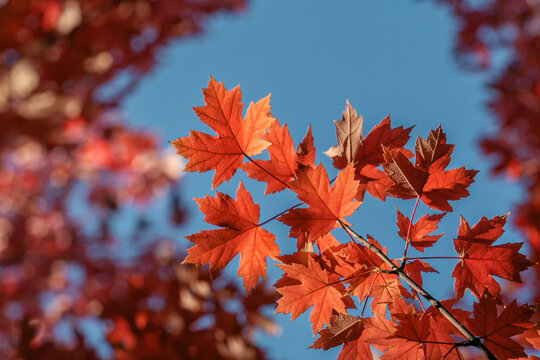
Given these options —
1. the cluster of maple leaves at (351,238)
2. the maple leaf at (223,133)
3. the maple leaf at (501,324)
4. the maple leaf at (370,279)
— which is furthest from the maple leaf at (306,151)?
the maple leaf at (501,324)

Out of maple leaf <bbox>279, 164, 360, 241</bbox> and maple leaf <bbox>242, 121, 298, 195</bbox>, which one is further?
maple leaf <bbox>242, 121, 298, 195</bbox>

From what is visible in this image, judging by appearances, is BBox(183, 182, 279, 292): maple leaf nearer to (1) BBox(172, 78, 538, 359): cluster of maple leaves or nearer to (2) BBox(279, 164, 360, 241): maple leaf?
(1) BBox(172, 78, 538, 359): cluster of maple leaves

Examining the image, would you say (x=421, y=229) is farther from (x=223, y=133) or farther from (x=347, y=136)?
(x=223, y=133)

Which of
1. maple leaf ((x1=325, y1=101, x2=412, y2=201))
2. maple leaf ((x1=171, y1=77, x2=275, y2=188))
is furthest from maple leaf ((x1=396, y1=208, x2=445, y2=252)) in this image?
maple leaf ((x1=171, y1=77, x2=275, y2=188))

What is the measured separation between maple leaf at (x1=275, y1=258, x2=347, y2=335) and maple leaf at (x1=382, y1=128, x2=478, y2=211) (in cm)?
26

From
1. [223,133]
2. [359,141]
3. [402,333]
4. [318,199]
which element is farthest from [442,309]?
[223,133]

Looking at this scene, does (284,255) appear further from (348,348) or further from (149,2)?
(149,2)

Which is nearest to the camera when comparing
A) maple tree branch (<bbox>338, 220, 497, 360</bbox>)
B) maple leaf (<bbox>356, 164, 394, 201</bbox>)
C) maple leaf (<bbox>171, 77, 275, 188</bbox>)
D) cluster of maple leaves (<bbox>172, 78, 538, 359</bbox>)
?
maple tree branch (<bbox>338, 220, 497, 360</bbox>)

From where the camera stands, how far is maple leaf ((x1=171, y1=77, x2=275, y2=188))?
0.97 meters

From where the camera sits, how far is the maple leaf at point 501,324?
2.62 feet

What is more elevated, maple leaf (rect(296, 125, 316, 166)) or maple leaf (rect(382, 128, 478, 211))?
maple leaf (rect(296, 125, 316, 166))

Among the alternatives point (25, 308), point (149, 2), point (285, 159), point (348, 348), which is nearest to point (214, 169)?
point (285, 159)

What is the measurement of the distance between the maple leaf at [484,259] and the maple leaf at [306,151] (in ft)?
1.28

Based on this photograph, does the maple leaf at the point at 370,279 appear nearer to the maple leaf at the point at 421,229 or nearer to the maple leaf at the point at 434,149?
the maple leaf at the point at 421,229
